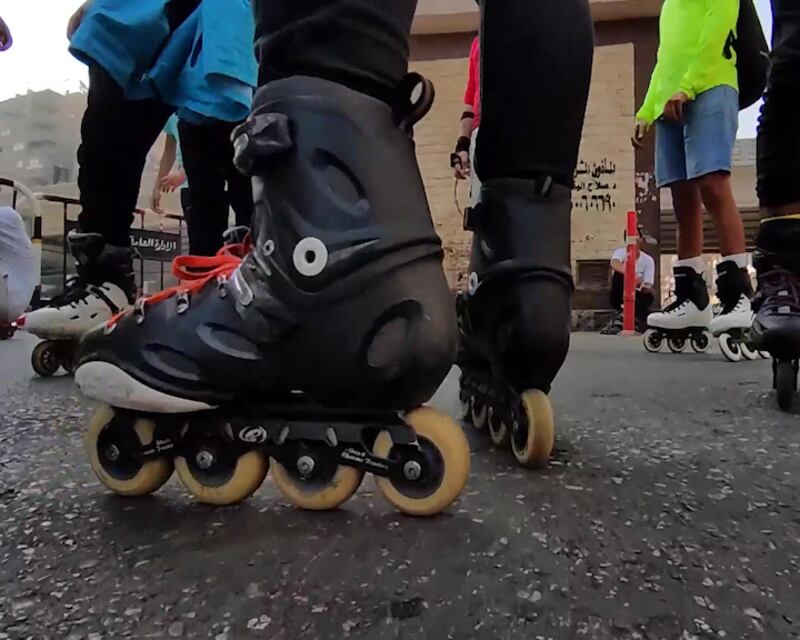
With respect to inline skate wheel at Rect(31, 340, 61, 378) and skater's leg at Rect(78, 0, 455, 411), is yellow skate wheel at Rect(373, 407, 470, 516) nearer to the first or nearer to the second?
skater's leg at Rect(78, 0, 455, 411)

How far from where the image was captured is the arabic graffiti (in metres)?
6.66

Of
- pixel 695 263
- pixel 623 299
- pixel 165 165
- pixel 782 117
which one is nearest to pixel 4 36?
pixel 782 117

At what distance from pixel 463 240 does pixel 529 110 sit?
6.18m

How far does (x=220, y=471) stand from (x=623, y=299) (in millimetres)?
5331

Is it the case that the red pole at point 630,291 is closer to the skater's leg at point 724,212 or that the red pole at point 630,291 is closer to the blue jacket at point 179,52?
the skater's leg at point 724,212

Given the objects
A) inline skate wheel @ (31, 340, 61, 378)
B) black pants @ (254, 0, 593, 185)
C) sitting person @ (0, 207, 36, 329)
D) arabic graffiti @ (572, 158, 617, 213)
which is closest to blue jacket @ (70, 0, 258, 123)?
sitting person @ (0, 207, 36, 329)

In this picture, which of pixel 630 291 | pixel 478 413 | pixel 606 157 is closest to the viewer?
pixel 478 413

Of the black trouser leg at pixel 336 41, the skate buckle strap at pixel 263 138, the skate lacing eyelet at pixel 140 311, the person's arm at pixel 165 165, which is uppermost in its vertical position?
the person's arm at pixel 165 165

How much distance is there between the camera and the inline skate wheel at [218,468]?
46cm

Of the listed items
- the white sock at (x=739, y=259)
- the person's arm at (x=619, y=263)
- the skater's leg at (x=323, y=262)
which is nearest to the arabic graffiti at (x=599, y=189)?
the person's arm at (x=619, y=263)

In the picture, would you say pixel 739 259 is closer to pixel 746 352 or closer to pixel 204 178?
pixel 746 352

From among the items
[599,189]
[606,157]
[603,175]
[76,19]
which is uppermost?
[606,157]

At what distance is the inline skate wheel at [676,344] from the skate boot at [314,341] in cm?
210

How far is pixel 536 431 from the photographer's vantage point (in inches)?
22.5
